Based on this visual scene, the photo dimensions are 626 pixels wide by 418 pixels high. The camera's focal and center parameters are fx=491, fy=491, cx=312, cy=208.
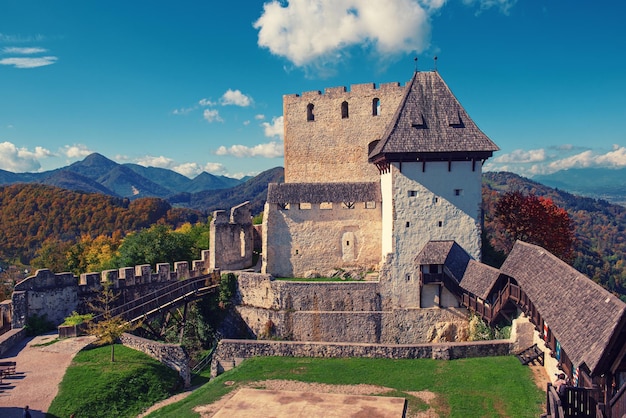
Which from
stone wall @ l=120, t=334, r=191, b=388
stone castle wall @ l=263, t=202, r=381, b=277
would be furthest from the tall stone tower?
stone wall @ l=120, t=334, r=191, b=388

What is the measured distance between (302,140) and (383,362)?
15.8 m

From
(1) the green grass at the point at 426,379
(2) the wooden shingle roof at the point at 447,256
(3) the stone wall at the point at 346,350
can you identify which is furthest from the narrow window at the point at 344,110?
(1) the green grass at the point at 426,379

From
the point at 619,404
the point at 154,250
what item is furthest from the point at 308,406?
the point at 154,250

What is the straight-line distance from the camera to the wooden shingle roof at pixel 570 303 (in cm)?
959

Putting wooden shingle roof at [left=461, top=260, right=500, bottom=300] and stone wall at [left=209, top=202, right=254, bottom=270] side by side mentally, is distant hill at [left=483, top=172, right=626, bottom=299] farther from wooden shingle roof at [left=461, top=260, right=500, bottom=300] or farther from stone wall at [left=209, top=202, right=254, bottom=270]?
wooden shingle roof at [left=461, top=260, right=500, bottom=300]

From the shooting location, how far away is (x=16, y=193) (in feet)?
285

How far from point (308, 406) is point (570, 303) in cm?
694

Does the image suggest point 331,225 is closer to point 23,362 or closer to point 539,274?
point 539,274

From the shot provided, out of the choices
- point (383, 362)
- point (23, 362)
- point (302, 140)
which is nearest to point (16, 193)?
point (302, 140)

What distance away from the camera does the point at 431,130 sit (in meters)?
21.9

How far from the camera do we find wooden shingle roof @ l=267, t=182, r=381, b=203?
80.2 feet

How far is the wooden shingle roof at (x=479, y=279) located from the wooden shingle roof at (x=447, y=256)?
15.9 inches

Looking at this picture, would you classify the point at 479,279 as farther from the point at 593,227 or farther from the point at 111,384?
the point at 593,227

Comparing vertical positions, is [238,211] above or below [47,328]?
above
